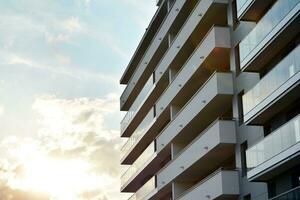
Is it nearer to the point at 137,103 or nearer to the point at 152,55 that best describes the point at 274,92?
the point at 152,55

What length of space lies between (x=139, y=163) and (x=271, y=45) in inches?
1244

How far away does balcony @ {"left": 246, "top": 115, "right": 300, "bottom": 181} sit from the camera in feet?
88.3

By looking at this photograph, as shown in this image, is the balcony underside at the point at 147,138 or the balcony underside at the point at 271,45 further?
the balcony underside at the point at 147,138

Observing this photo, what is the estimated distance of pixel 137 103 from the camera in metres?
62.1

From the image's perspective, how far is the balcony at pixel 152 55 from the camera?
4793 cm

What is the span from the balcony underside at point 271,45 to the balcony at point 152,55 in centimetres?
1479

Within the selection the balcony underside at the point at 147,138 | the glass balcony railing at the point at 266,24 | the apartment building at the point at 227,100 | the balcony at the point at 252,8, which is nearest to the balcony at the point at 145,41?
the apartment building at the point at 227,100

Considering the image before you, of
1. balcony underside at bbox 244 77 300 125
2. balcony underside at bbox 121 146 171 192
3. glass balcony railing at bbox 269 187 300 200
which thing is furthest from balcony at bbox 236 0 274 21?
balcony underside at bbox 121 146 171 192

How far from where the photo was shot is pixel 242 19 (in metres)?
33.9

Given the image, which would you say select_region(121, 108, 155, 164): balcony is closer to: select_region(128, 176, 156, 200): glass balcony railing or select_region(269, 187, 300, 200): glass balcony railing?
select_region(128, 176, 156, 200): glass balcony railing

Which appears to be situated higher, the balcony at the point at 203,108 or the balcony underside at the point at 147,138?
the balcony underside at the point at 147,138

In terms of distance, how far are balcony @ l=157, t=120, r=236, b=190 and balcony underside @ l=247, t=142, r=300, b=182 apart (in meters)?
4.81

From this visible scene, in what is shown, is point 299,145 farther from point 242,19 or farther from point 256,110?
point 242,19

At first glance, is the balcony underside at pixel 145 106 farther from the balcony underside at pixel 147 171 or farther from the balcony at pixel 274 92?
the balcony at pixel 274 92
